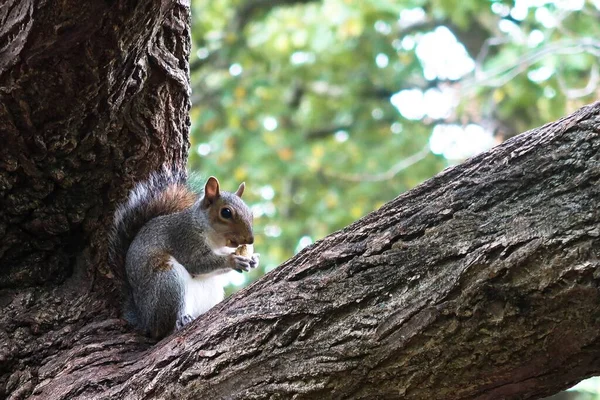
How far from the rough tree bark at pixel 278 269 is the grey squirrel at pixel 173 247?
65 millimetres

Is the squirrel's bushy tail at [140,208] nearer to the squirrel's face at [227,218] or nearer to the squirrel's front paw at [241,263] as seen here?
the squirrel's face at [227,218]

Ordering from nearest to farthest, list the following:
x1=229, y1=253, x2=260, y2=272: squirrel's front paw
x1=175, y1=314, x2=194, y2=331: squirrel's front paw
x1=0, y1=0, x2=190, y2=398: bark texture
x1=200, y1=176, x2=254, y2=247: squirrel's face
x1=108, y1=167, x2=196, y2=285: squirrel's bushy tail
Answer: x1=0, y1=0, x2=190, y2=398: bark texture, x1=175, y1=314, x2=194, y2=331: squirrel's front paw, x1=108, y1=167, x2=196, y2=285: squirrel's bushy tail, x1=229, y1=253, x2=260, y2=272: squirrel's front paw, x1=200, y1=176, x2=254, y2=247: squirrel's face

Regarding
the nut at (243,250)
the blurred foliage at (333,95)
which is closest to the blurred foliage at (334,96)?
the blurred foliage at (333,95)

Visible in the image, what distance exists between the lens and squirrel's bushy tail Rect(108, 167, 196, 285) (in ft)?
7.68

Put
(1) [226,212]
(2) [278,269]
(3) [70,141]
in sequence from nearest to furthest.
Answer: (2) [278,269] → (3) [70,141] → (1) [226,212]

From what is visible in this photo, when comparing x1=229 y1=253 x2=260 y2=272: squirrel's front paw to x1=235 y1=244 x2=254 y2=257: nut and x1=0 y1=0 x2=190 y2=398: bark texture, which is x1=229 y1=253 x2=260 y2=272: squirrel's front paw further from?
x1=0 y1=0 x2=190 y2=398: bark texture

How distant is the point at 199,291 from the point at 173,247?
0.17 metres

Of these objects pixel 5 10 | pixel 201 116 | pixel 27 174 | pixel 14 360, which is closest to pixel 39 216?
pixel 27 174

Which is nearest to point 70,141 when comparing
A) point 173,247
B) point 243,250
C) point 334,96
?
point 173,247

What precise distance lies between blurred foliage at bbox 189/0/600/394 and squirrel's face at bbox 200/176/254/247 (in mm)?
2591

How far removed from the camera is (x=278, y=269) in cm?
185

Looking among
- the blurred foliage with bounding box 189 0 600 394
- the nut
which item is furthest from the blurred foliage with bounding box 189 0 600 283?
the nut

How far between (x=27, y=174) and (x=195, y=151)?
13.6 ft

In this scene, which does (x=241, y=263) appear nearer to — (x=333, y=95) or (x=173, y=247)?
(x=173, y=247)
